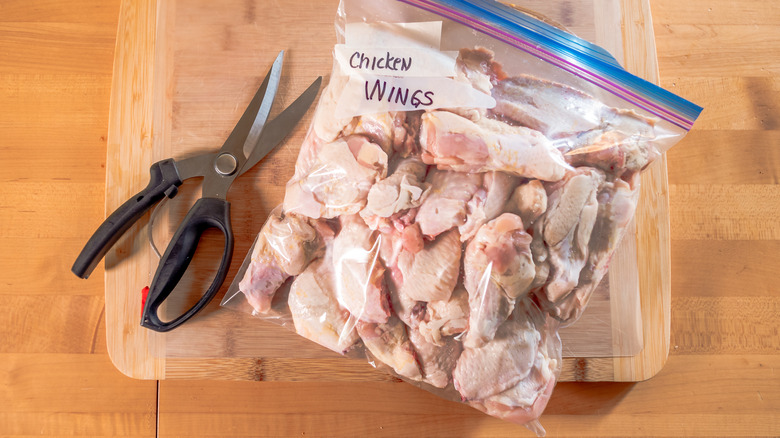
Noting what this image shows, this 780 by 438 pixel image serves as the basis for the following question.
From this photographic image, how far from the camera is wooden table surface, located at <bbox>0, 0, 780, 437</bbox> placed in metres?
1.26

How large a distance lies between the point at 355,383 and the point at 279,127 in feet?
1.99

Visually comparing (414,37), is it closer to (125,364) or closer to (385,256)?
(385,256)

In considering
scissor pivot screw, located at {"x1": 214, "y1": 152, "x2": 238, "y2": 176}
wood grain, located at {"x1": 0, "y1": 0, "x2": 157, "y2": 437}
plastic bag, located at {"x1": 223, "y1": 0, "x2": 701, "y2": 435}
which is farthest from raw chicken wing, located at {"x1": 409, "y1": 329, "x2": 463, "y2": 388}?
wood grain, located at {"x1": 0, "y1": 0, "x2": 157, "y2": 437}

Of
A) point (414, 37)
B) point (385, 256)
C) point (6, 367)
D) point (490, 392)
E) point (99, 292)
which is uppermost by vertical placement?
point (414, 37)

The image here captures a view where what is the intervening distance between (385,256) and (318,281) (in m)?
0.15

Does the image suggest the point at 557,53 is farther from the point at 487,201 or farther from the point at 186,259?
the point at 186,259

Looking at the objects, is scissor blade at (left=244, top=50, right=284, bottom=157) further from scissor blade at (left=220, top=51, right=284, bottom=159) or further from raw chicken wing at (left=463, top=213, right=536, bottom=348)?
Answer: raw chicken wing at (left=463, top=213, right=536, bottom=348)

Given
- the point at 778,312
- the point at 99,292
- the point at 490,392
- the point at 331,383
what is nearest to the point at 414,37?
the point at 490,392

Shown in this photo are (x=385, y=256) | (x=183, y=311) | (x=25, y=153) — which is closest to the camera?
(x=385, y=256)

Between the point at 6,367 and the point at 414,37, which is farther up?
the point at 414,37

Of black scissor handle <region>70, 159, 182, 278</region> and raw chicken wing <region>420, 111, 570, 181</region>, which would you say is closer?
raw chicken wing <region>420, 111, 570, 181</region>

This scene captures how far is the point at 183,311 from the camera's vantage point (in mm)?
1197

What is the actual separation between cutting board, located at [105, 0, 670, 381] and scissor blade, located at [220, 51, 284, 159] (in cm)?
4

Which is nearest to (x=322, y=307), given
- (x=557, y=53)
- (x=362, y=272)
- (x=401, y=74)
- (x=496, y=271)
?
(x=362, y=272)
